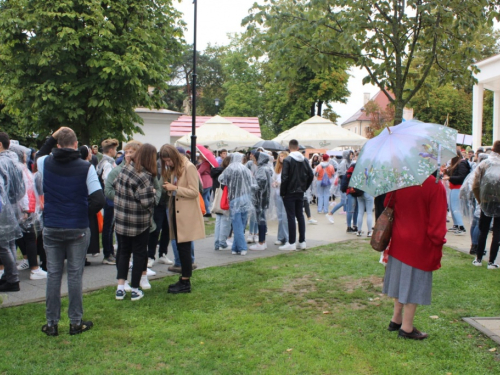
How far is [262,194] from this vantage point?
1008 centimetres

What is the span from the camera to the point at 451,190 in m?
11.9

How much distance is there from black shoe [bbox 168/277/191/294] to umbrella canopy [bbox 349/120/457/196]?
2.92 m

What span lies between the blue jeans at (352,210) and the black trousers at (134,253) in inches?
274

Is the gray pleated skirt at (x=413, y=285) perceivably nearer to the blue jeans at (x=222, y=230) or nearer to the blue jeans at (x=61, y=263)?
the blue jeans at (x=61, y=263)

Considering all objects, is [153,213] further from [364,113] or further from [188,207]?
[364,113]

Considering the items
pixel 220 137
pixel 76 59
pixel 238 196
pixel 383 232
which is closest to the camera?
pixel 383 232

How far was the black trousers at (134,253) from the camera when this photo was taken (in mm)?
6004

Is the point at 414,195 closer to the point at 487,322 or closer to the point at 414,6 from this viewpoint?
the point at 487,322

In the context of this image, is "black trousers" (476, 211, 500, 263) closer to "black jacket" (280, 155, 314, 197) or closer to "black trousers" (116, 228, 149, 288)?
"black jacket" (280, 155, 314, 197)

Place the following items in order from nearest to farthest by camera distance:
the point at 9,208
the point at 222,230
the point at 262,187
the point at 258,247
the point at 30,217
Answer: the point at 9,208
the point at 30,217
the point at 222,230
the point at 258,247
the point at 262,187

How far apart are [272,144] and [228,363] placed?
11405mm

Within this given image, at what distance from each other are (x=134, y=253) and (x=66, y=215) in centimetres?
139

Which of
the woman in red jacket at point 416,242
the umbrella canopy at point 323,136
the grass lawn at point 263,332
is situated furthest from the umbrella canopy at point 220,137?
the woman in red jacket at point 416,242

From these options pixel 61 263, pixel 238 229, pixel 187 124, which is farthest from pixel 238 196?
pixel 187 124
